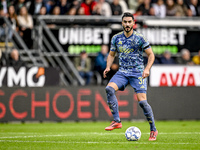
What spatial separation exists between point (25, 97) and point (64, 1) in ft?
16.4

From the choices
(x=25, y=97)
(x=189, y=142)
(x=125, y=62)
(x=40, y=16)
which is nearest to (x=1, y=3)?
(x=40, y=16)

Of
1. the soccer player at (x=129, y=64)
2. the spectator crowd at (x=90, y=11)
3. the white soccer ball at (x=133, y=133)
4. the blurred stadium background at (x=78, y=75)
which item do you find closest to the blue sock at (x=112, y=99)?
the soccer player at (x=129, y=64)

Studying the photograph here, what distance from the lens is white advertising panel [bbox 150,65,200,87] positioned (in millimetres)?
16750

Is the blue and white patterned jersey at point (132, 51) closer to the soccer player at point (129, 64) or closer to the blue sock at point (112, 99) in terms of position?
the soccer player at point (129, 64)

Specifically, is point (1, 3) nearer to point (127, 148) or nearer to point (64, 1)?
point (64, 1)

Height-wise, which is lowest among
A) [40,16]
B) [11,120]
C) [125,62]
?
[11,120]

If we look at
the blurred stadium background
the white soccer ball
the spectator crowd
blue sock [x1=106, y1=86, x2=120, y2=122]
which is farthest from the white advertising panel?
the white soccer ball

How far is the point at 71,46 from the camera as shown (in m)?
18.0

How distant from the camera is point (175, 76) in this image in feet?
55.3

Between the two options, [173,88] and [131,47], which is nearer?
[131,47]

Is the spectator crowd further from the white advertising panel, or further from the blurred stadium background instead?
the white advertising panel

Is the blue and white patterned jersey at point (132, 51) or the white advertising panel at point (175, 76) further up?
the blue and white patterned jersey at point (132, 51)

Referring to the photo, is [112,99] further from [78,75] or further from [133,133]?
[78,75]

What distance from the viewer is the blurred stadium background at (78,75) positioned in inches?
615
